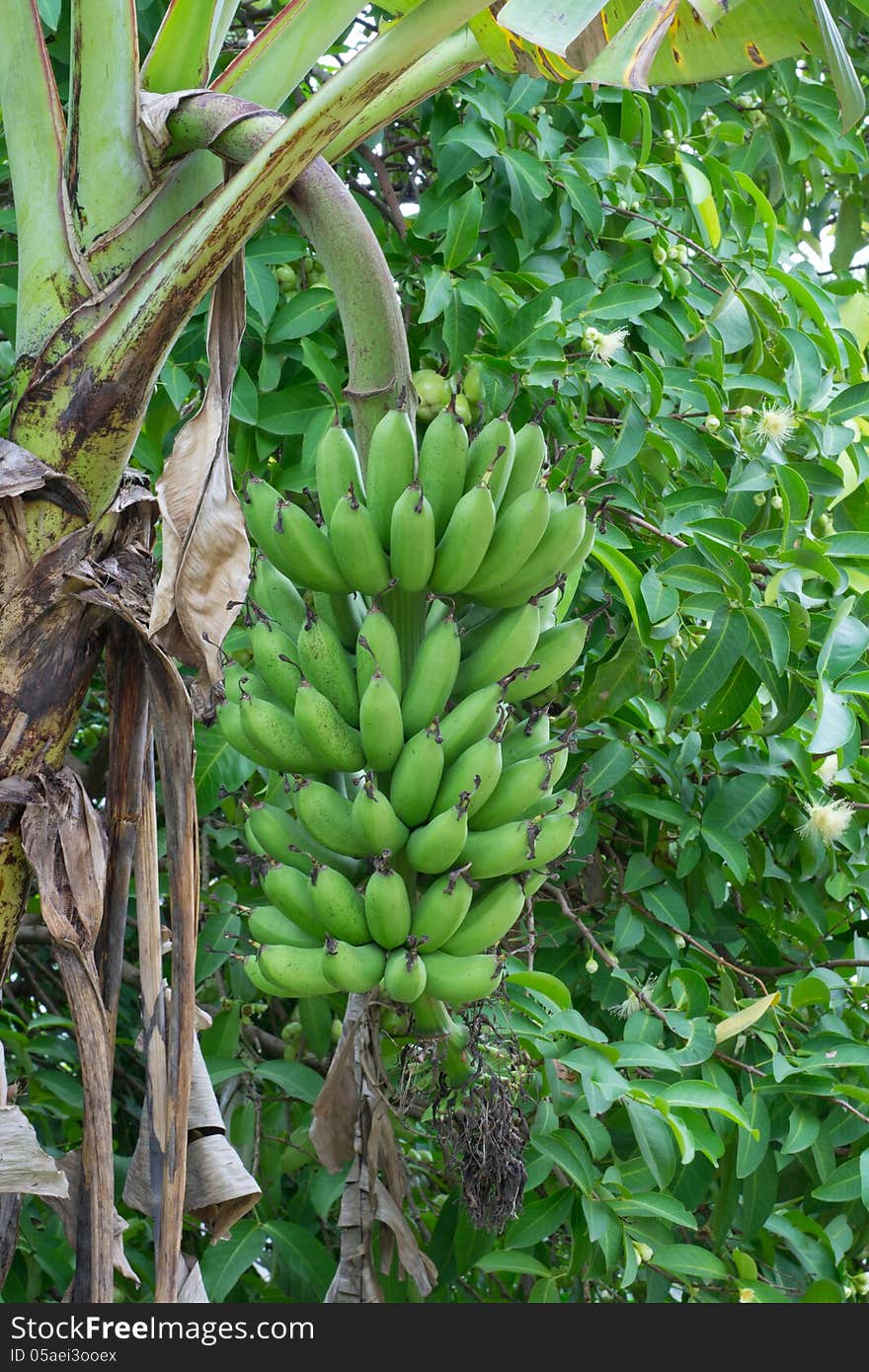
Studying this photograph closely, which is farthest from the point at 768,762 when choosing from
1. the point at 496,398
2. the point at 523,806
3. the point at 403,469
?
the point at 403,469

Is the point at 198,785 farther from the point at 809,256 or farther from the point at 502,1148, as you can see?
the point at 809,256

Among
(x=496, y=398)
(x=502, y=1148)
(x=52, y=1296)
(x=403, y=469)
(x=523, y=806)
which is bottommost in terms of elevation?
(x=52, y=1296)

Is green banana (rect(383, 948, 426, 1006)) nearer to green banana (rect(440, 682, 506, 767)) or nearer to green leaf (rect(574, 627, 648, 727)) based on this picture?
green banana (rect(440, 682, 506, 767))


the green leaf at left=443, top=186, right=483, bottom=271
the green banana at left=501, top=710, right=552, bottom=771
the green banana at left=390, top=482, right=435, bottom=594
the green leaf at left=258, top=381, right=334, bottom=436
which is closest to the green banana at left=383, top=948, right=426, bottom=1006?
the green banana at left=501, top=710, right=552, bottom=771

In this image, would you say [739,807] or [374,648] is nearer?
[374,648]

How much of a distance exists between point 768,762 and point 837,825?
0.13m

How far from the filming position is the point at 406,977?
3.33 feet

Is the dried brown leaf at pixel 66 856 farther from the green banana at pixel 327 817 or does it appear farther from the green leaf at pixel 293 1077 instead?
the green leaf at pixel 293 1077

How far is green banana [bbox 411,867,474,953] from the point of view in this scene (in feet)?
3.40

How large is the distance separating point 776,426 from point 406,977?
3.77 feet

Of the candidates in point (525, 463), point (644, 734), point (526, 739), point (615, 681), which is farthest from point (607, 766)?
point (525, 463)

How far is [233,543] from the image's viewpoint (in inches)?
41.9

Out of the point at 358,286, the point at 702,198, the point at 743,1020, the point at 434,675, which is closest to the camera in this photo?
the point at 358,286

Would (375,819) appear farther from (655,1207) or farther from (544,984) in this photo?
(655,1207)
